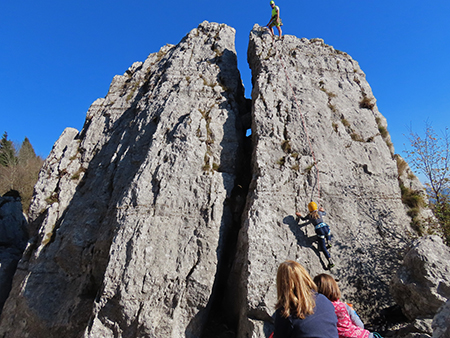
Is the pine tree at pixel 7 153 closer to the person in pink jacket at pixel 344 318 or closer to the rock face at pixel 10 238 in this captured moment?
the rock face at pixel 10 238

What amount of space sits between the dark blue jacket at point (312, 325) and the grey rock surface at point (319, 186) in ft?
18.4

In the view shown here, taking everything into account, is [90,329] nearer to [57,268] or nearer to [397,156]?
[57,268]

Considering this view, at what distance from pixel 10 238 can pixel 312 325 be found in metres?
21.8

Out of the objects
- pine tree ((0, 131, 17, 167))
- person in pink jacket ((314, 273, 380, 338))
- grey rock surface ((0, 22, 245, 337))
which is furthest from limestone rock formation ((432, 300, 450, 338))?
pine tree ((0, 131, 17, 167))

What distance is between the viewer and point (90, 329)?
30.1 feet

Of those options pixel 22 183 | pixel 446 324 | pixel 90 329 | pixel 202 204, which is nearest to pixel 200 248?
pixel 202 204

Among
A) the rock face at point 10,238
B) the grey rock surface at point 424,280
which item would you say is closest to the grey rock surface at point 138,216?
the rock face at point 10,238

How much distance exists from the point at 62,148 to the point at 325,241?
17491 millimetres

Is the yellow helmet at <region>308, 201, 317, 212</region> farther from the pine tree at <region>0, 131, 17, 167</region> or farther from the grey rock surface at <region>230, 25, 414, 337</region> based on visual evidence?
the pine tree at <region>0, 131, 17, 167</region>

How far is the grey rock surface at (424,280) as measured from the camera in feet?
24.3

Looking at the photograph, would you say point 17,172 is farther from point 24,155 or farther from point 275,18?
point 275,18

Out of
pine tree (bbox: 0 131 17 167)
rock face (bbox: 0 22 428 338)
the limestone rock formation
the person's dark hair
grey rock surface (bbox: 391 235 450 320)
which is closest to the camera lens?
the limestone rock formation

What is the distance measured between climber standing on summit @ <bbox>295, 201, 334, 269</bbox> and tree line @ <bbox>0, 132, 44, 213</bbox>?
32653 mm

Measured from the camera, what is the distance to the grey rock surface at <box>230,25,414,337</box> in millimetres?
9648
